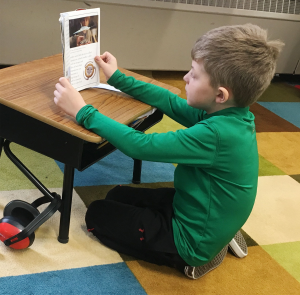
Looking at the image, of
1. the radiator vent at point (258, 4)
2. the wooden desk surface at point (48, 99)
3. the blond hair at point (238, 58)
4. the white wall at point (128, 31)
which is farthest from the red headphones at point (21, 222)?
the radiator vent at point (258, 4)

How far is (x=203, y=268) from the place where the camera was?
1.33m

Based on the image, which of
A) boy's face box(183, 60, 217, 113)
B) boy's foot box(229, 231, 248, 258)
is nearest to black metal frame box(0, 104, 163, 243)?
boy's face box(183, 60, 217, 113)

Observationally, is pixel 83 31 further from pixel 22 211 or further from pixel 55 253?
pixel 55 253

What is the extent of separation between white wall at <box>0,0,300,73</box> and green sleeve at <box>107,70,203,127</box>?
155cm

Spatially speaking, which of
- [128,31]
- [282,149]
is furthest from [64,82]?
[128,31]

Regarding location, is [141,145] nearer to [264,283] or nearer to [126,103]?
[126,103]

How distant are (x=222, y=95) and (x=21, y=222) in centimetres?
78

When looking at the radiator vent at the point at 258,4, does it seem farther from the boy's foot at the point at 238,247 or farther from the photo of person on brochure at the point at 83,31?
the boy's foot at the point at 238,247

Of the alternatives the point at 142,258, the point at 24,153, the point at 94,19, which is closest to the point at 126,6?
the point at 24,153

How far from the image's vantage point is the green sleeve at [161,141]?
1.07 meters

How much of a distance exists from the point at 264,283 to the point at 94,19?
108cm

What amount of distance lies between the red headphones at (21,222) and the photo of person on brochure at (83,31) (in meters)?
0.53

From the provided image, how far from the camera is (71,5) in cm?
264

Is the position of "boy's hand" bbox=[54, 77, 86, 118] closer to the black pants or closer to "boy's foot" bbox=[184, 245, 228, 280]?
the black pants
